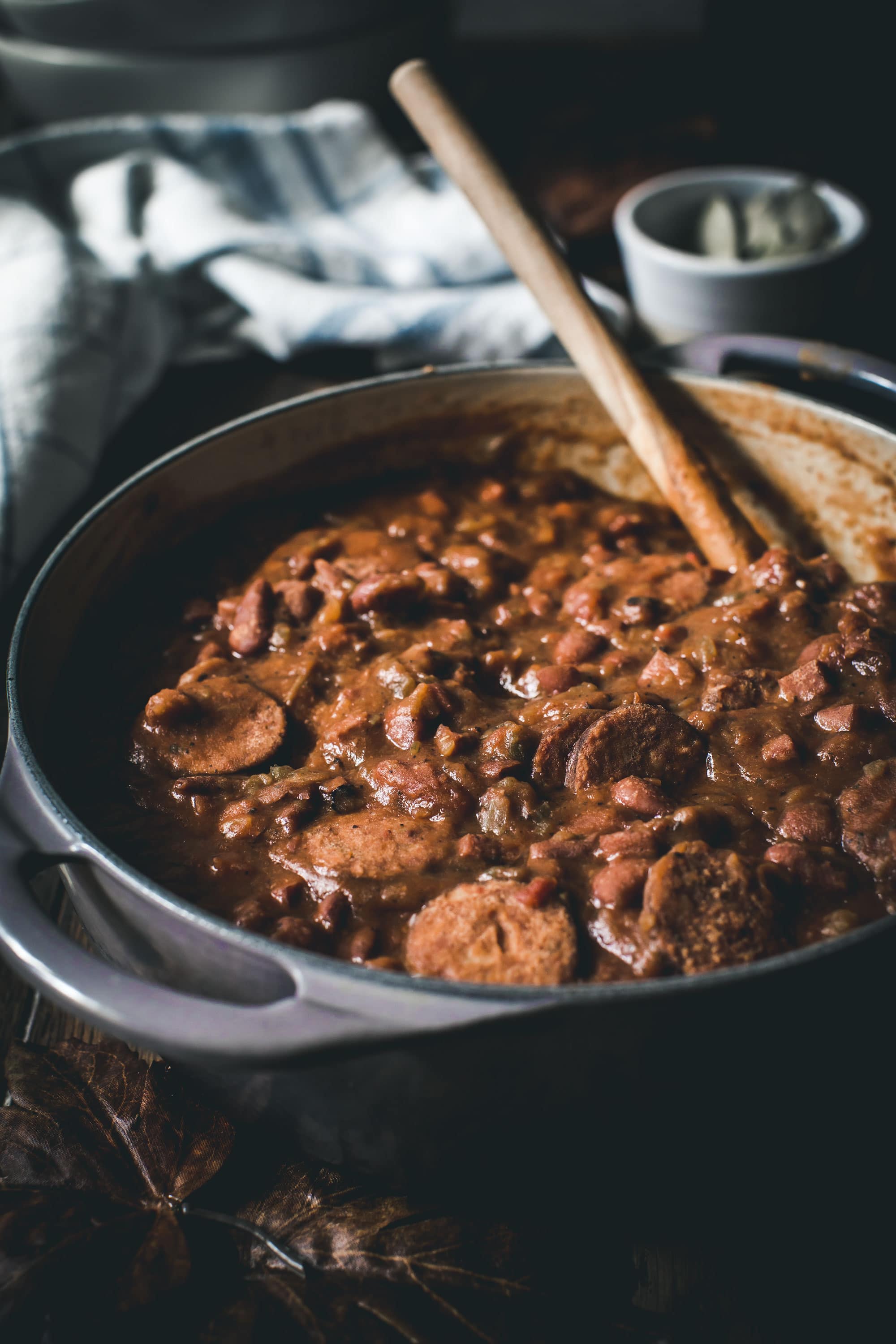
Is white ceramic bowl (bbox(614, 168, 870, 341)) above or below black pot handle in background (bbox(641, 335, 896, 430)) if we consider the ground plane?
Answer: below

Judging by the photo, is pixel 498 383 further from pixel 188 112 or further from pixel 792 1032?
pixel 188 112

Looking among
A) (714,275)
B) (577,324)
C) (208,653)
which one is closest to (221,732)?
(208,653)

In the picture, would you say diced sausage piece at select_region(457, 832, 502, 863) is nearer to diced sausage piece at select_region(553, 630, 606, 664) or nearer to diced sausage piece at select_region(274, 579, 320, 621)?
diced sausage piece at select_region(553, 630, 606, 664)

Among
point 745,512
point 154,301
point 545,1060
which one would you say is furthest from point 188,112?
point 545,1060

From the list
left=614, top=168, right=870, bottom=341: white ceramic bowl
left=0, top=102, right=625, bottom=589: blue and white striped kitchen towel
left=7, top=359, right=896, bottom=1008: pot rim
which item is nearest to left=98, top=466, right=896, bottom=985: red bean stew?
left=7, top=359, right=896, bottom=1008: pot rim

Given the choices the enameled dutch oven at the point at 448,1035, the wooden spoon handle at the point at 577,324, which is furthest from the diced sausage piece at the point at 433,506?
the enameled dutch oven at the point at 448,1035

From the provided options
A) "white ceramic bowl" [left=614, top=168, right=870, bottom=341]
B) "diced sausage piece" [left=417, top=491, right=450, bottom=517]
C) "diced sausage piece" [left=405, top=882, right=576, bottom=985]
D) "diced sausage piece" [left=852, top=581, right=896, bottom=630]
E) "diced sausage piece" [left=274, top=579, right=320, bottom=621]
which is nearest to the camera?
"diced sausage piece" [left=405, top=882, right=576, bottom=985]

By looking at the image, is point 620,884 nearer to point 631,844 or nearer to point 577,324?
point 631,844
